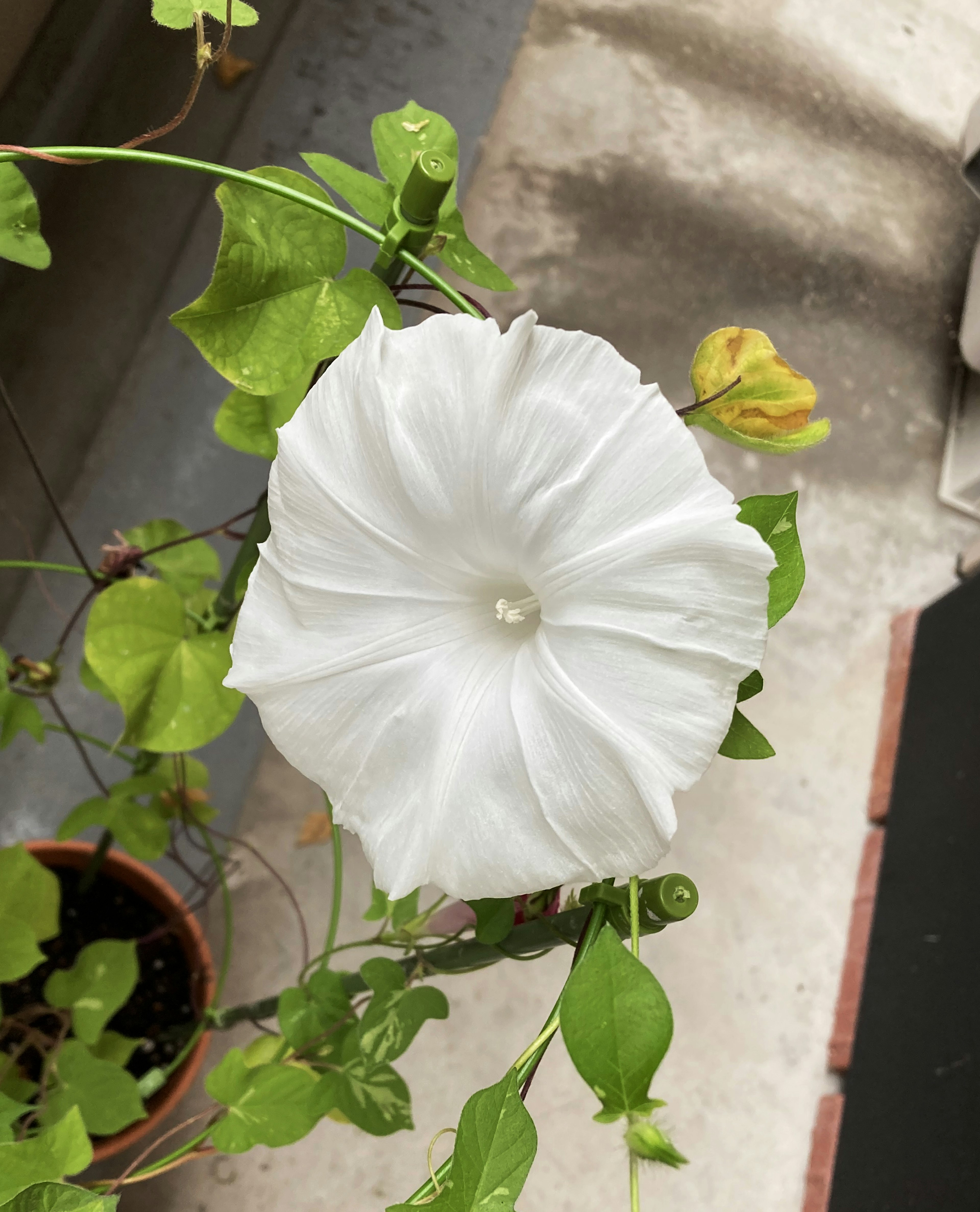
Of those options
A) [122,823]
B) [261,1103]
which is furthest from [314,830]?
[261,1103]

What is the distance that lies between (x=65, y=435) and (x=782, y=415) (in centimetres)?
85

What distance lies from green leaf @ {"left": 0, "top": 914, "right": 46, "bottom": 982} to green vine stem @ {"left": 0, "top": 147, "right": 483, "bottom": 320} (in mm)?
494

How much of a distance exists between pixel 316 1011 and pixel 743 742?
426 mm

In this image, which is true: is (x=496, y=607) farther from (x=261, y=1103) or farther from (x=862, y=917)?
(x=862, y=917)

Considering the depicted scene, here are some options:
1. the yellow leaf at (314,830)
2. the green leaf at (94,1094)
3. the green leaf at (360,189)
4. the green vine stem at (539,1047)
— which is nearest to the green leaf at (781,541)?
the green vine stem at (539,1047)

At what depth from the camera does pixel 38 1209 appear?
37 centimetres

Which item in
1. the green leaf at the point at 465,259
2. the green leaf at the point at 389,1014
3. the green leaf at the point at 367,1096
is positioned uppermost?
the green leaf at the point at 465,259

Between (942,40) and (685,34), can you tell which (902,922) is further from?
(942,40)

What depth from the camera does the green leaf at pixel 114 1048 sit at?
87 cm

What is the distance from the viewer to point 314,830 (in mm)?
1355

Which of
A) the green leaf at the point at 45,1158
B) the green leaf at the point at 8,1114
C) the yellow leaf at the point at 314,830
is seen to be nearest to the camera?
the green leaf at the point at 45,1158

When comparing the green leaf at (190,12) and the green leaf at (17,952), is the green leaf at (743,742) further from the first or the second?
the green leaf at (17,952)

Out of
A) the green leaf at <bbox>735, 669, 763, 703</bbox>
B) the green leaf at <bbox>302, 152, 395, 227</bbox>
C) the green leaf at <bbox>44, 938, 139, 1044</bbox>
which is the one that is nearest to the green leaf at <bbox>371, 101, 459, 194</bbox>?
the green leaf at <bbox>302, 152, 395, 227</bbox>

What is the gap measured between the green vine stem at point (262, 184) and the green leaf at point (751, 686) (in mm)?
196
